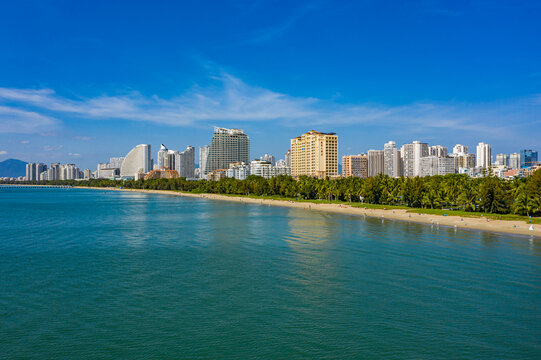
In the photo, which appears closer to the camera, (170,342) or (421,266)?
(170,342)

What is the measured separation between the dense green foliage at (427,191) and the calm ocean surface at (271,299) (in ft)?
61.4

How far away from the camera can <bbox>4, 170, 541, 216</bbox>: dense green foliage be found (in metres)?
52.3

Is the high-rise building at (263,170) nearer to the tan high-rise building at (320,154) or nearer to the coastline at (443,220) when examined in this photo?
the tan high-rise building at (320,154)

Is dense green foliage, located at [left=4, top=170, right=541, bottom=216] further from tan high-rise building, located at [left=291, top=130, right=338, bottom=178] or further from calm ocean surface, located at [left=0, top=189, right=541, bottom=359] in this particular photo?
tan high-rise building, located at [left=291, top=130, right=338, bottom=178]

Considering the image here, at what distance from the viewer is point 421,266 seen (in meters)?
27.1

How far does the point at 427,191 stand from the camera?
66.2 m

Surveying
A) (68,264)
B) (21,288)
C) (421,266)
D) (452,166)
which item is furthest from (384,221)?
(452,166)

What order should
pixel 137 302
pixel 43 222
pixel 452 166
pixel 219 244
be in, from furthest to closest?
pixel 452 166, pixel 43 222, pixel 219 244, pixel 137 302

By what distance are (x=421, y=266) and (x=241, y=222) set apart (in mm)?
31558

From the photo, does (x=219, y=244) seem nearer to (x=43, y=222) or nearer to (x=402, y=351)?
(x=402, y=351)

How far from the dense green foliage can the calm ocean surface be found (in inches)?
737

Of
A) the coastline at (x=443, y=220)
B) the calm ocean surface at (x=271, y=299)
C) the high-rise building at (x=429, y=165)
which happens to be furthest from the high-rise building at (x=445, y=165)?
the calm ocean surface at (x=271, y=299)

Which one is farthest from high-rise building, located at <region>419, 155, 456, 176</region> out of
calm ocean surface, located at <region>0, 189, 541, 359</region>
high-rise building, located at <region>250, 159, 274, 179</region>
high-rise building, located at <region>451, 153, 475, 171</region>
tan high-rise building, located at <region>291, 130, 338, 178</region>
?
calm ocean surface, located at <region>0, 189, 541, 359</region>

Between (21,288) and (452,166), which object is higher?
(452,166)
